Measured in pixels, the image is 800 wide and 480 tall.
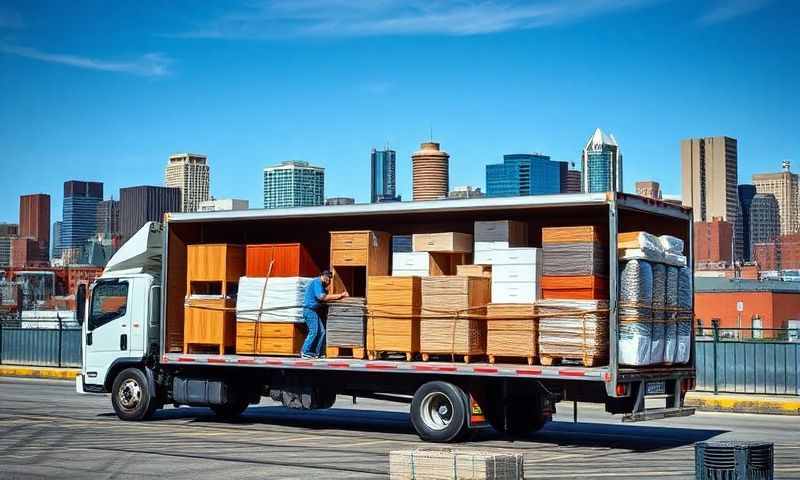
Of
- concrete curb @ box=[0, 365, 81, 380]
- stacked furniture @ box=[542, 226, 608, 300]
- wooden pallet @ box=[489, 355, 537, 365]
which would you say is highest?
stacked furniture @ box=[542, 226, 608, 300]

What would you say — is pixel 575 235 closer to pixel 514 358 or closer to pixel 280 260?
pixel 514 358

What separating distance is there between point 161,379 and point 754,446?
12.5 m

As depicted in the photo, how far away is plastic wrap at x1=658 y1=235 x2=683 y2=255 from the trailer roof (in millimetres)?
380

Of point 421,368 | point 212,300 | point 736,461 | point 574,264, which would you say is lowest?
point 736,461

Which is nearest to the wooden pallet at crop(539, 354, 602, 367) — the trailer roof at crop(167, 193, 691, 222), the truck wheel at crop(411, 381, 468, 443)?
the truck wheel at crop(411, 381, 468, 443)

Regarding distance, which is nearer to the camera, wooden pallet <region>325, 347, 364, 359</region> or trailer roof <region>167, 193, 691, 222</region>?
trailer roof <region>167, 193, 691, 222</region>

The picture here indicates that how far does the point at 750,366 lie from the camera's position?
2611 cm

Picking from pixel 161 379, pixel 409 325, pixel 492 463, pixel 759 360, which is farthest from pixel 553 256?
pixel 759 360

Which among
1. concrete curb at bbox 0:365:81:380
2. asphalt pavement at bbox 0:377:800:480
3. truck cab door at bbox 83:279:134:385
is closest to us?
asphalt pavement at bbox 0:377:800:480

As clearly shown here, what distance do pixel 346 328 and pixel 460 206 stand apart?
270 centimetres

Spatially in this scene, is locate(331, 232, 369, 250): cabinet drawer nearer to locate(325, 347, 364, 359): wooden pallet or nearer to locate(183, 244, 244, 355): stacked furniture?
locate(325, 347, 364, 359): wooden pallet

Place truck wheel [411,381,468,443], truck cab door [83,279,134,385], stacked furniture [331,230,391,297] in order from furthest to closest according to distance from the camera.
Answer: truck cab door [83,279,134,385] < stacked furniture [331,230,391,297] < truck wheel [411,381,468,443]

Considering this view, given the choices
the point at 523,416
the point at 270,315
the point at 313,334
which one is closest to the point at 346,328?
the point at 313,334

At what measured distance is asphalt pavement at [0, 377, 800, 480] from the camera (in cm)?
1383
